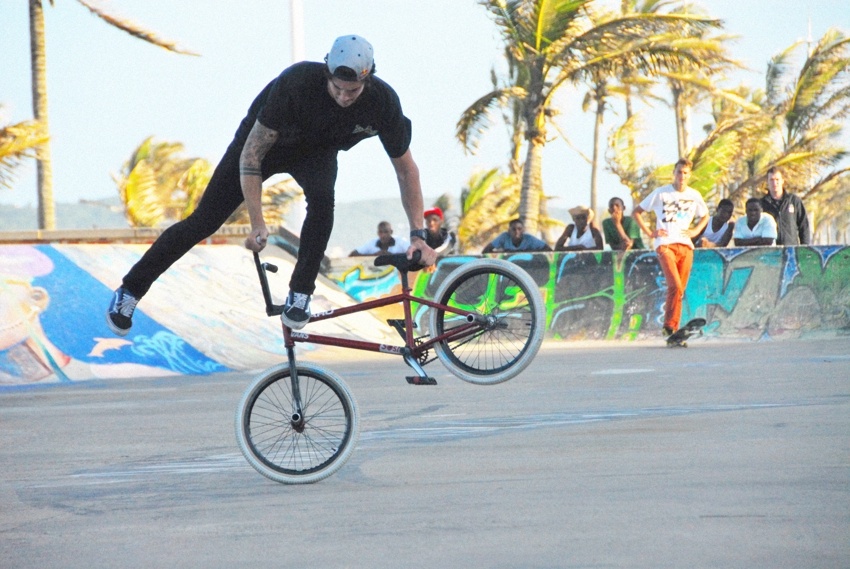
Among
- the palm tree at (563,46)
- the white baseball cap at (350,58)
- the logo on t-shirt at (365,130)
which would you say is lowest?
the logo on t-shirt at (365,130)

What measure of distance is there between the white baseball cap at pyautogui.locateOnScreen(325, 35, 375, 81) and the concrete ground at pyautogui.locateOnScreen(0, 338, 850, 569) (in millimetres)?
1985

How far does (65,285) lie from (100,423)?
4971 millimetres

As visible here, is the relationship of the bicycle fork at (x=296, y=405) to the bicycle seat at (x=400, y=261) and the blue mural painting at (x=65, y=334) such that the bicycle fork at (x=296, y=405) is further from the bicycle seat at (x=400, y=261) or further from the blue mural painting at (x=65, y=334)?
the blue mural painting at (x=65, y=334)

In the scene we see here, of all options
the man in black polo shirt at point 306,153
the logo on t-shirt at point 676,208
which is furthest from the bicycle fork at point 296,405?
the logo on t-shirt at point 676,208

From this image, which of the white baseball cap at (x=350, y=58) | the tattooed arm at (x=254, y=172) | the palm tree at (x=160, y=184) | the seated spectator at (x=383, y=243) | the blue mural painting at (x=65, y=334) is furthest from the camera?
the palm tree at (x=160, y=184)

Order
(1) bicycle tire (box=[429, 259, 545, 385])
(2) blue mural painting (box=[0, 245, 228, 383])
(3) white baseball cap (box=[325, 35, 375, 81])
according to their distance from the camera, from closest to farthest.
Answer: (3) white baseball cap (box=[325, 35, 375, 81]) < (1) bicycle tire (box=[429, 259, 545, 385]) < (2) blue mural painting (box=[0, 245, 228, 383])

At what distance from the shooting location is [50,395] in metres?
10.3

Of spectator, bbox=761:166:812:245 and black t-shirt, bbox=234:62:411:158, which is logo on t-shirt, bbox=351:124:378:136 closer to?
black t-shirt, bbox=234:62:411:158

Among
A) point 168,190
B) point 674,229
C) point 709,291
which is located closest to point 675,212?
point 674,229

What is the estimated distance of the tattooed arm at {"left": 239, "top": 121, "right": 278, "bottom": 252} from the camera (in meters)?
5.82

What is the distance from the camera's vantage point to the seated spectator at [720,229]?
Result: 52.2ft

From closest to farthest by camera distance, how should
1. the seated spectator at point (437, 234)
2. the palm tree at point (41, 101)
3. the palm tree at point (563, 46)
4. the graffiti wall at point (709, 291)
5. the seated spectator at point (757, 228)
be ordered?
the seated spectator at point (437, 234)
the graffiti wall at point (709, 291)
the seated spectator at point (757, 228)
the palm tree at point (563, 46)
the palm tree at point (41, 101)

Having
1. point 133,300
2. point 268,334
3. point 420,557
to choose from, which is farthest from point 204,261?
point 420,557

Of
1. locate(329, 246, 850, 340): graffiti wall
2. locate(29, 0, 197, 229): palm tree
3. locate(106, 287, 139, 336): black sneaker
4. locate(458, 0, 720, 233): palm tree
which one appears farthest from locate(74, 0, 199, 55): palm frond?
locate(106, 287, 139, 336): black sneaker
